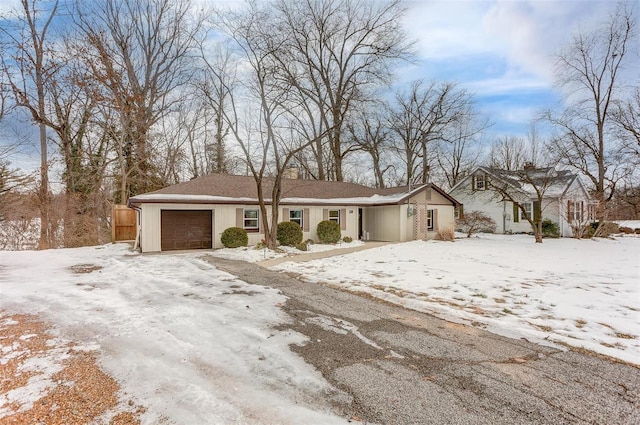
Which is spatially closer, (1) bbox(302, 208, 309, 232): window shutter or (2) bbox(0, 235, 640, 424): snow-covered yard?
(2) bbox(0, 235, 640, 424): snow-covered yard

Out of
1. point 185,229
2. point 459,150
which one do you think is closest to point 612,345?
point 185,229

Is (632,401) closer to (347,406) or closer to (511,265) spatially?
(347,406)

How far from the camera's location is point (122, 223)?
17312 mm

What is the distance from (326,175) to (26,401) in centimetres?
2916

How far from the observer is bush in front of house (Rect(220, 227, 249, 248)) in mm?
14328

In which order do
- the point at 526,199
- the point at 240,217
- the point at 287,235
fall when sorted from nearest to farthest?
1. the point at 287,235
2. the point at 240,217
3. the point at 526,199

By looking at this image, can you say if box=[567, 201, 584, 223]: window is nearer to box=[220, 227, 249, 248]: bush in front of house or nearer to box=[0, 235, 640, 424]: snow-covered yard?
box=[0, 235, 640, 424]: snow-covered yard

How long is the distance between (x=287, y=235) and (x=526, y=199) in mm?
17265

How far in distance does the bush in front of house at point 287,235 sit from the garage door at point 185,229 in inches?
124

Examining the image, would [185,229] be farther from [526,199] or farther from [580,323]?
[526,199]

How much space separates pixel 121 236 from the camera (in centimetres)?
1733

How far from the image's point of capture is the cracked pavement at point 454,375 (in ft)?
8.50

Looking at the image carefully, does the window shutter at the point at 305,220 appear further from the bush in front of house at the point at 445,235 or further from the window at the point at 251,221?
the bush in front of house at the point at 445,235

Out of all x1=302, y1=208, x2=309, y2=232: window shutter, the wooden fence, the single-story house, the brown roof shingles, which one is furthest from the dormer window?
the wooden fence
